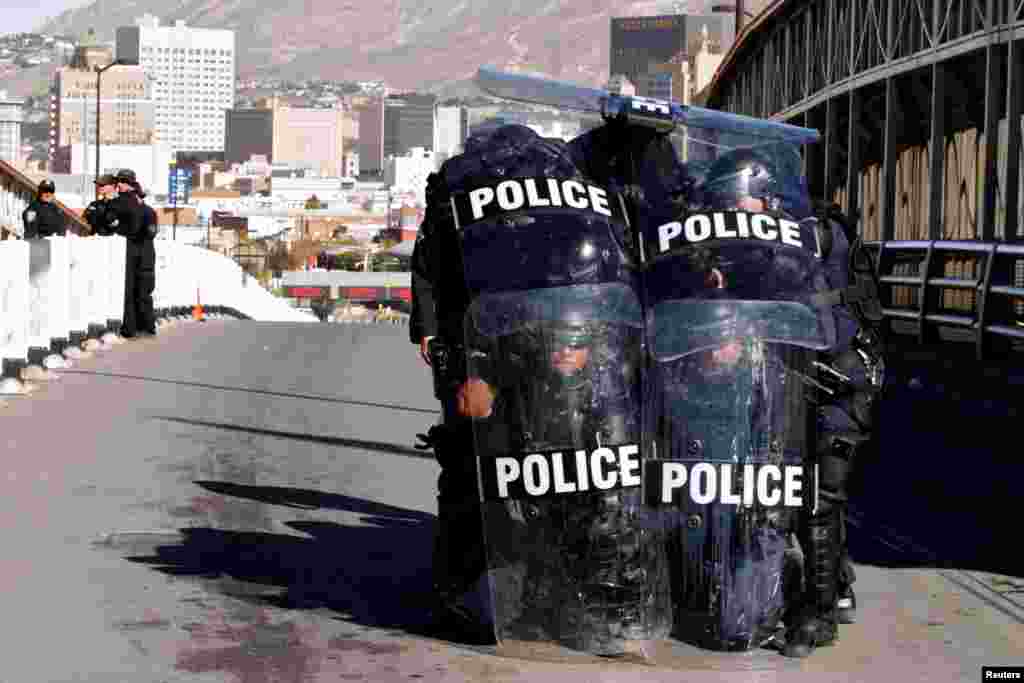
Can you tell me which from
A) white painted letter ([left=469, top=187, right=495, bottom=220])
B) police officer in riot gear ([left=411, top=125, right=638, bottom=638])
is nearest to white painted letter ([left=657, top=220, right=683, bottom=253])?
police officer in riot gear ([left=411, top=125, right=638, bottom=638])

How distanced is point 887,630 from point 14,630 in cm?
329

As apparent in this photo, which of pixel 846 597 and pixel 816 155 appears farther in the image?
pixel 816 155

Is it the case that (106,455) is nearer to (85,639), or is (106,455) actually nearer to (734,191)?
(85,639)

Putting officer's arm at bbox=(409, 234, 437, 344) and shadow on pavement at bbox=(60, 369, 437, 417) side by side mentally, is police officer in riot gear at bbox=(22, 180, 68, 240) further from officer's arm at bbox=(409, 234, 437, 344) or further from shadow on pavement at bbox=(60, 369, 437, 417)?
officer's arm at bbox=(409, 234, 437, 344)

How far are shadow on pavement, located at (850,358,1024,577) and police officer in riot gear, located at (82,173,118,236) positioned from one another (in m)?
9.15

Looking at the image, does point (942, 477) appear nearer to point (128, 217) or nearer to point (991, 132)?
point (128, 217)

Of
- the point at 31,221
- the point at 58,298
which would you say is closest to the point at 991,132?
the point at 31,221

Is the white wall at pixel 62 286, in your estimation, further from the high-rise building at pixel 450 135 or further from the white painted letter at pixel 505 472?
the white painted letter at pixel 505 472

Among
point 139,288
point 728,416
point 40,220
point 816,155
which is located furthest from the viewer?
point 816,155

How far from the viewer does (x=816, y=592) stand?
8.02 m

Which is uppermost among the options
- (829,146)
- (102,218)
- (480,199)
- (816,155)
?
(816,155)

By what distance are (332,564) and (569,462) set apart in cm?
247

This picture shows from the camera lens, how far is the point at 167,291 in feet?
102

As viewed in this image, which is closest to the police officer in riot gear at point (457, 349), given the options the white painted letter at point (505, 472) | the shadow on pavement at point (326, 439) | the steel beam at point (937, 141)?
the white painted letter at point (505, 472)
